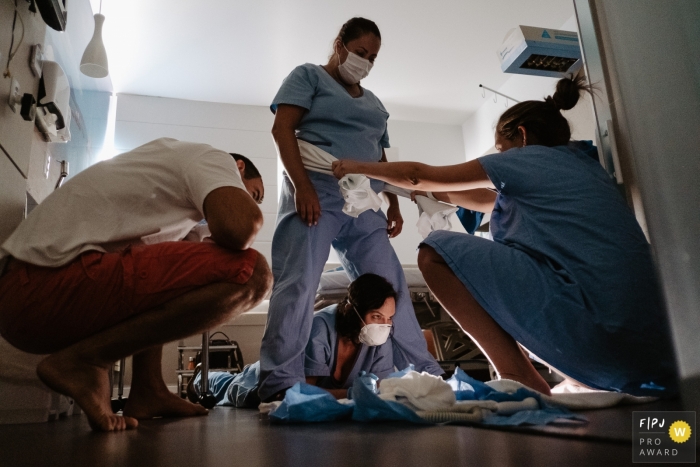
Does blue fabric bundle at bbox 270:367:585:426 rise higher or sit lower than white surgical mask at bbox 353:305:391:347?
lower

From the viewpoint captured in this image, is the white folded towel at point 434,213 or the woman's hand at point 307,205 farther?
the white folded towel at point 434,213

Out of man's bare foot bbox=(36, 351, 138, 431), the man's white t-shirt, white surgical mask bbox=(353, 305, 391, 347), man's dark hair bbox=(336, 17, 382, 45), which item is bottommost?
man's bare foot bbox=(36, 351, 138, 431)

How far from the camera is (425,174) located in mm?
1393

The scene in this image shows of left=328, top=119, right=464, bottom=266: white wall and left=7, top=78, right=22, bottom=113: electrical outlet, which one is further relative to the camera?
left=328, top=119, right=464, bottom=266: white wall

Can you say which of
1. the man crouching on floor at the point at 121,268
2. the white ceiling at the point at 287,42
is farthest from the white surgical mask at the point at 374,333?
the white ceiling at the point at 287,42

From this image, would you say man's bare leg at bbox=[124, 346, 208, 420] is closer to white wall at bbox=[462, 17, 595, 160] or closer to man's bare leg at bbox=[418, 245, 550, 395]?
man's bare leg at bbox=[418, 245, 550, 395]

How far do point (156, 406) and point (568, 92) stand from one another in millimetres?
1262

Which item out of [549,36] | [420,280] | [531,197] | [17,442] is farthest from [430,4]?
[17,442]

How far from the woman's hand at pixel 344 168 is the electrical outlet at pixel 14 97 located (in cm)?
83

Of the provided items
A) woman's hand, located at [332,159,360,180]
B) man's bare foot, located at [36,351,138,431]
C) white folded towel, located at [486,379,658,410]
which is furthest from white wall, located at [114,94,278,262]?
white folded towel, located at [486,379,658,410]

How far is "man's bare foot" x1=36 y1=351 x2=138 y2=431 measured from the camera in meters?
1.00

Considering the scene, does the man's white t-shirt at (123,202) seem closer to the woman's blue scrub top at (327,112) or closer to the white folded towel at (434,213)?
the woman's blue scrub top at (327,112)

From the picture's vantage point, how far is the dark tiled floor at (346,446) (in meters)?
0.54

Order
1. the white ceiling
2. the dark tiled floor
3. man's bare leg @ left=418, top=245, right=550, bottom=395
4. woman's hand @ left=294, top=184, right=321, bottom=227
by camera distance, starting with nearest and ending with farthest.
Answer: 1. the dark tiled floor
2. man's bare leg @ left=418, top=245, right=550, bottom=395
3. woman's hand @ left=294, top=184, right=321, bottom=227
4. the white ceiling
